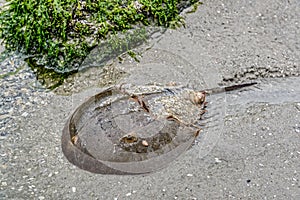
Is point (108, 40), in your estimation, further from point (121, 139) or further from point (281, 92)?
point (281, 92)

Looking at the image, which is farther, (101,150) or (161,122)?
(161,122)

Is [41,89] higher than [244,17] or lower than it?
lower

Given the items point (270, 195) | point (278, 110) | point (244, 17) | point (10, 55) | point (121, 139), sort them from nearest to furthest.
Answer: point (270, 195) < point (121, 139) < point (278, 110) < point (10, 55) < point (244, 17)

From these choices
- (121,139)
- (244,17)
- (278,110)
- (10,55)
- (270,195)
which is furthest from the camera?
(244,17)

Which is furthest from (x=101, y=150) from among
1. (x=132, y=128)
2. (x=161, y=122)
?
(x=161, y=122)

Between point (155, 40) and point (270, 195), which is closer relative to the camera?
point (270, 195)

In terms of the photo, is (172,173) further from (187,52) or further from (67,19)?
(67,19)

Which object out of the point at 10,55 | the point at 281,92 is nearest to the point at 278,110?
the point at 281,92

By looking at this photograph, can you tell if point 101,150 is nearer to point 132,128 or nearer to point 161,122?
point 132,128
